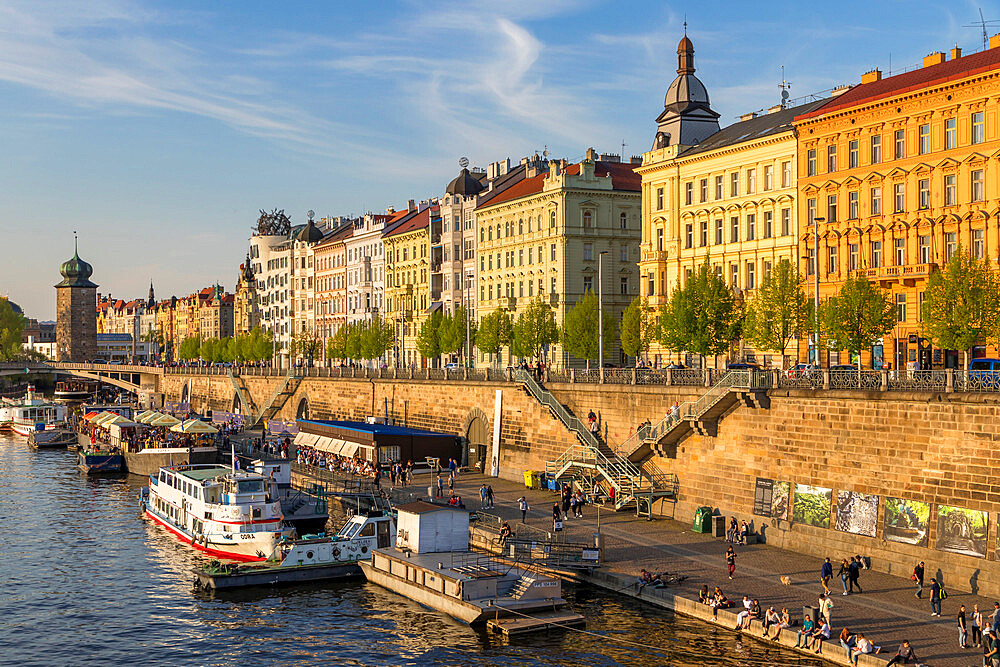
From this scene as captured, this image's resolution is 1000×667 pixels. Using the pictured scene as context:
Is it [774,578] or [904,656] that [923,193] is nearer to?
[774,578]

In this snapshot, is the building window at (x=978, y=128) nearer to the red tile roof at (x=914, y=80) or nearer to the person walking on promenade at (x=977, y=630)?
the red tile roof at (x=914, y=80)

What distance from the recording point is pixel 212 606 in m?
43.4

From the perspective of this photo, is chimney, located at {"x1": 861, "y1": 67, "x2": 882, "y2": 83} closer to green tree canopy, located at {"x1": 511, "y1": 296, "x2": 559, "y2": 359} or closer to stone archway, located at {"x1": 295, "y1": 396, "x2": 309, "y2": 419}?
green tree canopy, located at {"x1": 511, "y1": 296, "x2": 559, "y2": 359}

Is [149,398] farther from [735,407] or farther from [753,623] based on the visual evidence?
[753,623]

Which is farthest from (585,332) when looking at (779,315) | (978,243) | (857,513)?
(857,513)

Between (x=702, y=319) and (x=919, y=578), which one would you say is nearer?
(x=919, y=578)

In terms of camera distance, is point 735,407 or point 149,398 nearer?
point 735,407

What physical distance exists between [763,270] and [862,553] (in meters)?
32.6

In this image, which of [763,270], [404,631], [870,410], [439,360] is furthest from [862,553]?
[439,360]

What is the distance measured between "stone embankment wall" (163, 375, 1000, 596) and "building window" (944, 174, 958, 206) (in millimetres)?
19183

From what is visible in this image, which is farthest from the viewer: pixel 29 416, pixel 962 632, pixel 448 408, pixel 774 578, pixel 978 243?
pixel 29 416

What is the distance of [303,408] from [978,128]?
68542mm

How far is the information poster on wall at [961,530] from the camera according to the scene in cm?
3806

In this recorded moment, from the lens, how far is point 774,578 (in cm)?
4072
